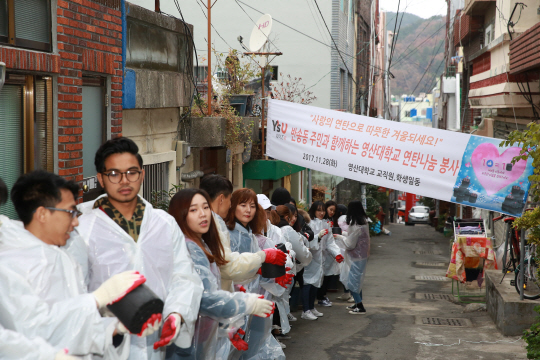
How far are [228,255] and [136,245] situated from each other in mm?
1318

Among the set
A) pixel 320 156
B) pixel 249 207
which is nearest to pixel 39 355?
pixel 249 207

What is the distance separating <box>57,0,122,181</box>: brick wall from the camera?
222 inches

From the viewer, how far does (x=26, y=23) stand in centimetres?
520

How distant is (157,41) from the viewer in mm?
8633

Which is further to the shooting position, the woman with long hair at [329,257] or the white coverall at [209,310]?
the woman with long hair at [329,257]

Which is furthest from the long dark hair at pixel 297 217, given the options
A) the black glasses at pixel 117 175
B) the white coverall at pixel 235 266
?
the black glasses at pixel 117 175

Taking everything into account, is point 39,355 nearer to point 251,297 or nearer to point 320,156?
point 251,297

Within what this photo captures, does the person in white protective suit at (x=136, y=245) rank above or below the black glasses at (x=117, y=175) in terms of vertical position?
below

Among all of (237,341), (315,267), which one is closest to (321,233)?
(315,267)

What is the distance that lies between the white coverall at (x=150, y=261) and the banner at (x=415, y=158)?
587 centimetres

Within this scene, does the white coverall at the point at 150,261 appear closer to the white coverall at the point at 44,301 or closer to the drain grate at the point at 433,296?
the white coverall at the point at 44,301

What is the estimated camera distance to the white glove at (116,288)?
8.71ft

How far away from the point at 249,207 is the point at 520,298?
15.2 ft

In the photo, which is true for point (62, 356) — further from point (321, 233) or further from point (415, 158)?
point (321, 233)
